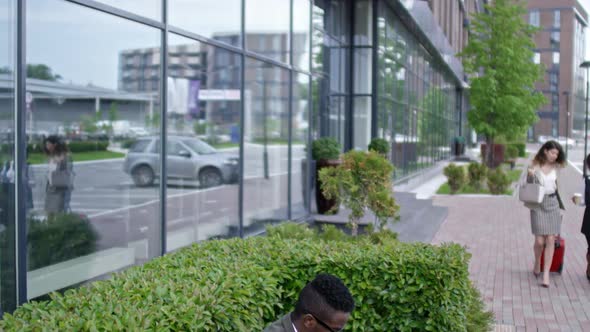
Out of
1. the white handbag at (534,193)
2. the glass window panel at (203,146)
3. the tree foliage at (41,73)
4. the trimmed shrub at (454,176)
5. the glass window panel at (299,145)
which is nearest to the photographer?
the tree foliage at (41,73)

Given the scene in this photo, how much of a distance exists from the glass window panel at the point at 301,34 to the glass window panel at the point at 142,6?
4929mm

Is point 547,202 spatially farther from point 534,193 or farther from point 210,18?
point 210,18

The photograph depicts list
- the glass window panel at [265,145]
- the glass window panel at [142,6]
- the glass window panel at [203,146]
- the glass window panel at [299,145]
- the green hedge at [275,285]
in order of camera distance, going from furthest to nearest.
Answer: the glass window panel at [299,145]
the glass window panel at [265,145]
the glass window panel at [203,146]
the glass window panel at [142,6]
the green hedge at [275,285]

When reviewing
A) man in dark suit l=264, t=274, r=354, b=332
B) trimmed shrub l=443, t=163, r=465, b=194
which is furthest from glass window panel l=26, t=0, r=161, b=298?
trimmed shrub l=443, t=163, r=465, b=194

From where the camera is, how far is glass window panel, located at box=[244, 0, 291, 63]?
11201 mm

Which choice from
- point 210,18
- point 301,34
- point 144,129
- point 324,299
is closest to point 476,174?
point 301,34

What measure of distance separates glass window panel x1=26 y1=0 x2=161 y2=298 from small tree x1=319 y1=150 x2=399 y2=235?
238 centimetres

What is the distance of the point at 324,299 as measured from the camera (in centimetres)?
358

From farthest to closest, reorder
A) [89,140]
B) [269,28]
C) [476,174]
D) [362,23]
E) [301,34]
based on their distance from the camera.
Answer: [476,174] < [362,23] < [301,34] < [269,28] < [89,140]

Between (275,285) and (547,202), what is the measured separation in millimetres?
5398

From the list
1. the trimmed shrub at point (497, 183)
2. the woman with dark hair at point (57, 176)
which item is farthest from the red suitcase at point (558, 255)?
the trimmed shrub at point (497, 183)

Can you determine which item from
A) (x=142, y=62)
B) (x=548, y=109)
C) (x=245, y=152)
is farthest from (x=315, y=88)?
(x=548, y=109)

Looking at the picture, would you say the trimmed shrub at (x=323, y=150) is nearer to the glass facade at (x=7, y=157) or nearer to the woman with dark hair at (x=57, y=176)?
the woman with dark hair at (x=57, y=176)

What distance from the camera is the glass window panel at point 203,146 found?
30.6 feet
